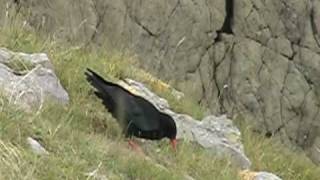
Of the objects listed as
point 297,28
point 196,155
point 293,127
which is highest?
point 196,155

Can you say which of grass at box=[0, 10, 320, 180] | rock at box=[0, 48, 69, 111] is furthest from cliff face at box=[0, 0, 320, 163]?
rock at box=[0, 48, 69, 111]

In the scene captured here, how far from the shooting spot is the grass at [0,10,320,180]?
199 inches

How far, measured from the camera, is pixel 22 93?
19.1 feet

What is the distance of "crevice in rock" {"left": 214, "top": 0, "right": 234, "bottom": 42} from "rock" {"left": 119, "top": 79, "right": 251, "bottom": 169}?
8.56m

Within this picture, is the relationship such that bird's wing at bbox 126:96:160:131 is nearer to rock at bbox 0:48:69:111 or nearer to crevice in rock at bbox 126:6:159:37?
rock at bbox 0:48:69:111

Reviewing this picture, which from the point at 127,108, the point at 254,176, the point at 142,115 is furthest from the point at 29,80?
the point at 254,176

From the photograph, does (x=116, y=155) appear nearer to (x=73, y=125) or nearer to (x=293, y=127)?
(x=73, y=125)

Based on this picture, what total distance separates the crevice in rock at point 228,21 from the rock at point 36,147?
12.5 m

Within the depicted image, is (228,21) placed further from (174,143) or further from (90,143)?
(90,143)

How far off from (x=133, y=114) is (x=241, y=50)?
11.3m

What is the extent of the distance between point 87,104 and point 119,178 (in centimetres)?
173

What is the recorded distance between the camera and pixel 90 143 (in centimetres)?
567

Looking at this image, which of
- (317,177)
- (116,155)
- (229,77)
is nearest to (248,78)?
(229,77)

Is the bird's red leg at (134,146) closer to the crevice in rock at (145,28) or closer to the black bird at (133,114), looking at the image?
the black bird at (133,114)
